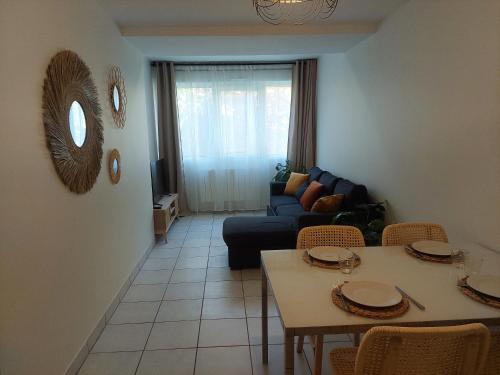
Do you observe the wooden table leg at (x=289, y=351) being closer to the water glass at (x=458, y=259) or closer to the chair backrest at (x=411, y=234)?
the water glass at (x=458, y=259)

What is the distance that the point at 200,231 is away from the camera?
16.3ft

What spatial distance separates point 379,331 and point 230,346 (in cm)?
148

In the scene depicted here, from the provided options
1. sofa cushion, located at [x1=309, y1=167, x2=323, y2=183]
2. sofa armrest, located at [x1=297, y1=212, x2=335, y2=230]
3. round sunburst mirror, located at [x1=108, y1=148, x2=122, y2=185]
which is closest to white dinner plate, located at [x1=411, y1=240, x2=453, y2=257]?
sofa armrest, located at [x1=297, y1=212, x2=335, y2=230]

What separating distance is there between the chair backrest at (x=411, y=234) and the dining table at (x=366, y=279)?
12 centimetres

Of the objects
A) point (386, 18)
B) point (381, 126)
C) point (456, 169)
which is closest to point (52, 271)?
point (456, 169)

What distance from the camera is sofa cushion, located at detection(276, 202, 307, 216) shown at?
422 centimetres

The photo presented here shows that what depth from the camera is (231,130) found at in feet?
18.9

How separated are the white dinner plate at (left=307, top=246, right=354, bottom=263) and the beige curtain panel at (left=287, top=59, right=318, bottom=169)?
4106 mm

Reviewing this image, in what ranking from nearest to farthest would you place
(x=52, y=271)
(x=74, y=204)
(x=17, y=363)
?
(x=17, y=363) → (x=52, y=271) → (x=74, y=204)

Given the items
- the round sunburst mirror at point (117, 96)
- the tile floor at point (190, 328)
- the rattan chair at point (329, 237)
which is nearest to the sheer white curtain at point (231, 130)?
the tile floor at point (190, 328)

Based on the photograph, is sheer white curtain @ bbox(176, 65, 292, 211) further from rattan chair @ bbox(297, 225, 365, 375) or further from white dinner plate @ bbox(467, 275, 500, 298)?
white dinner plate @ bbox(467, 275, 500, 298)

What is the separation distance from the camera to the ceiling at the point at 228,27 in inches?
110

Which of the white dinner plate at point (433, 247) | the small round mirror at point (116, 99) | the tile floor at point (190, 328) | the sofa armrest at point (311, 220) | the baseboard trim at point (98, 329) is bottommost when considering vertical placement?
the tile floor at point (190, 328)

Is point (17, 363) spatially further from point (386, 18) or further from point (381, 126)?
point (386, 18)
